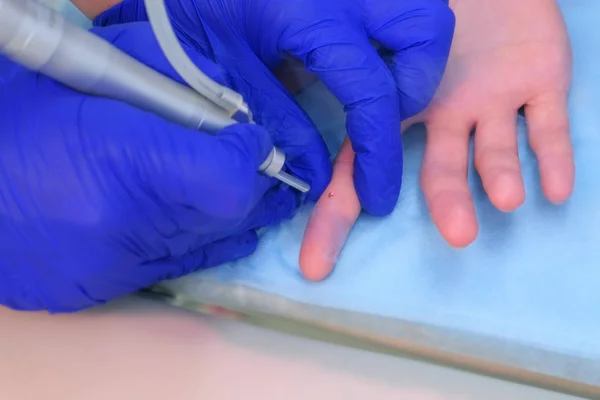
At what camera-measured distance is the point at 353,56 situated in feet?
1.84

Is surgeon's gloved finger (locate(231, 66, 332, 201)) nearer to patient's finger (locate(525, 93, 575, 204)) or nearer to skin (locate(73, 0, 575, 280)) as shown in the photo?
skin (locate(73, 0, 575, 280))

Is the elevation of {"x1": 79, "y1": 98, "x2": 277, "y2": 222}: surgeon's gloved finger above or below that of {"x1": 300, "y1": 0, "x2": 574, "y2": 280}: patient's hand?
above

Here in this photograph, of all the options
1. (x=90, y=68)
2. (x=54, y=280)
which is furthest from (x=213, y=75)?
(x=54, y=280)

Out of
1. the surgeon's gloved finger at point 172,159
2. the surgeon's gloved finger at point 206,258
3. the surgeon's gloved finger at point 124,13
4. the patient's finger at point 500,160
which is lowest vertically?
the surgeon's gloved finger at point 206,258

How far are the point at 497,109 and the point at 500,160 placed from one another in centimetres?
7

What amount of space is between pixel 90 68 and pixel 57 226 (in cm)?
14

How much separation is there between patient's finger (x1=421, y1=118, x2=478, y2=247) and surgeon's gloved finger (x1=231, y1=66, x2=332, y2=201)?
11cm

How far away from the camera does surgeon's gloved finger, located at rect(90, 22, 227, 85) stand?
0.56 meters

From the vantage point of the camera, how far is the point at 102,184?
50 cm

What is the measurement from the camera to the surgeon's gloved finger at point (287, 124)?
2.02ft

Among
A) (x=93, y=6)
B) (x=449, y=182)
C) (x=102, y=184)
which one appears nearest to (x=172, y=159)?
(x=102, y=184)

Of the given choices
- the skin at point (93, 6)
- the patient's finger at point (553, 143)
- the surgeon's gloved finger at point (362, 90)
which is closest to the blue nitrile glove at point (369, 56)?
the surgeon's gloved finger at point (362, 90)

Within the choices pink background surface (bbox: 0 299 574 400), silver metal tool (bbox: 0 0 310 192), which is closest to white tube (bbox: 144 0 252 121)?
silver metal tool (bbox: 0 0 310 192)

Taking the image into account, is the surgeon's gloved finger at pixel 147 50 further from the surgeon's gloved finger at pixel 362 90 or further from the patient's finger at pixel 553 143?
the patient's finger at pixel 553 143
